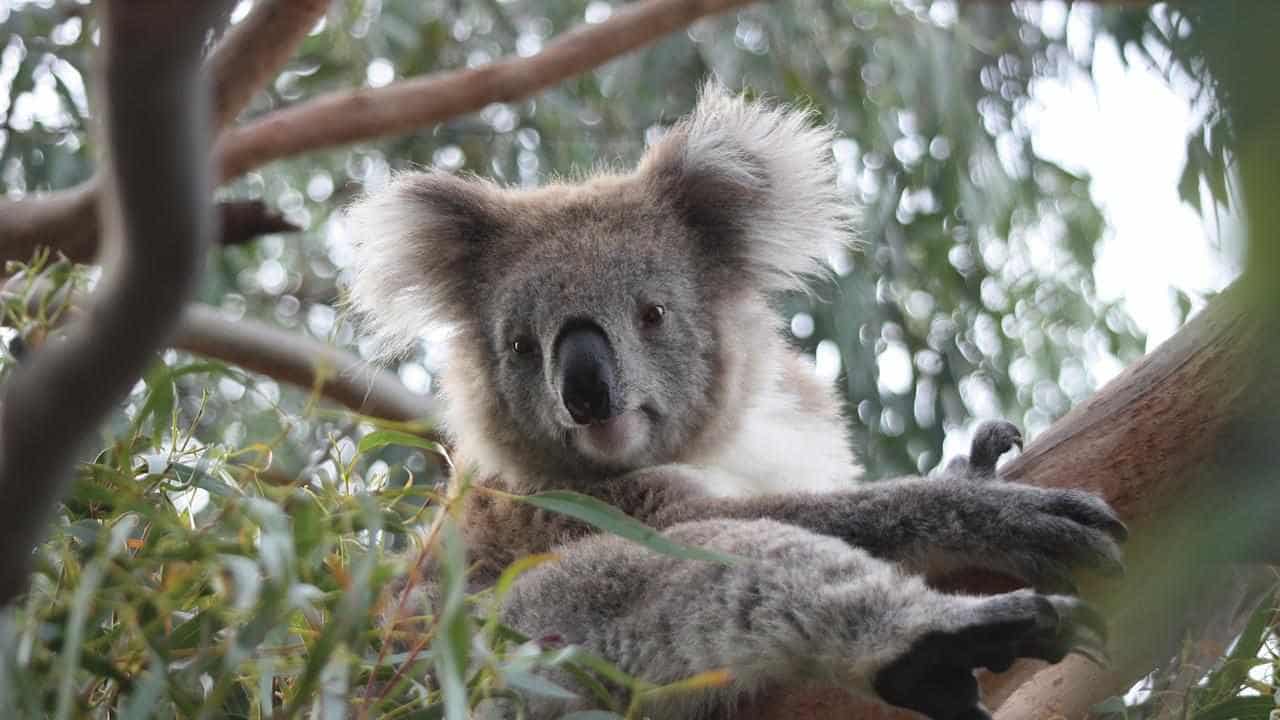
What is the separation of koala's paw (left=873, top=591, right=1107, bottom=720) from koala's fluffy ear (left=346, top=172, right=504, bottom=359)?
1481mm

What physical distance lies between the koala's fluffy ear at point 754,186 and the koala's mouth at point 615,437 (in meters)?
0.56

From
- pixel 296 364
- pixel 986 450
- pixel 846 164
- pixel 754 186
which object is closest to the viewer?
pixel 986 450

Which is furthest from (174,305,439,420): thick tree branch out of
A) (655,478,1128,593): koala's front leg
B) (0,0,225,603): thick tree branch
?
(0,0,225,603): thick tree branch

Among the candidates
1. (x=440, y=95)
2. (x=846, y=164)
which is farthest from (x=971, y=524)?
(x=846, y=164)

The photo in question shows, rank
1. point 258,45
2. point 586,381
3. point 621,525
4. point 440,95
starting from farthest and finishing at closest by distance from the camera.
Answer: point 440,95 < point 258,45 < point 586,381 < point 621,525

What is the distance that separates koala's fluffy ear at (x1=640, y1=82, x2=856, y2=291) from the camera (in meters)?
2.82

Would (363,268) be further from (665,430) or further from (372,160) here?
(372,160)

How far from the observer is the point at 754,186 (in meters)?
2.84

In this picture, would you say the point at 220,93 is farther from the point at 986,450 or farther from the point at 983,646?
the point at 983,646

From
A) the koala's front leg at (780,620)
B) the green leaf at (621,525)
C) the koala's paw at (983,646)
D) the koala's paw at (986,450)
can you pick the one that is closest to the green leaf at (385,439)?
the green leaf at (621,525)

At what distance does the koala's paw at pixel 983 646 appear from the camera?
1520mm

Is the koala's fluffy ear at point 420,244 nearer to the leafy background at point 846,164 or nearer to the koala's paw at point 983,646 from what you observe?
the leafy background at point 846,164

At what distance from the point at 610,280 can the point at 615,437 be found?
328mm

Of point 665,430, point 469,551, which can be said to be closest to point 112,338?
point 469,551
